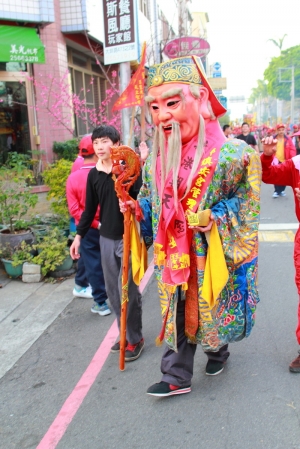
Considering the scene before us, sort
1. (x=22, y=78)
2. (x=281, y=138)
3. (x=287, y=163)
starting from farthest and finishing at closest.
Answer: (x=22, y=78)
(x=281, y=138)
(x=287, y=163)

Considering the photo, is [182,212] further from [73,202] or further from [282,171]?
[73,202]

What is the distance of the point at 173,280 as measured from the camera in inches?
104

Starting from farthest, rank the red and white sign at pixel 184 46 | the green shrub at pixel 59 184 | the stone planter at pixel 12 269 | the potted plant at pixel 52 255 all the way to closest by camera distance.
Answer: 1. the red and white sign at pixel 184 46
2. the green shrub at pixel 59 184
3. the stone planter at pixel 12 269
4. the potted plant at pixel 52 255

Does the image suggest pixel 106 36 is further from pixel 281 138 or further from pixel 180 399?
pixel 180 399

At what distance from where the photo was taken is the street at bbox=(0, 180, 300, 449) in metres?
2.51

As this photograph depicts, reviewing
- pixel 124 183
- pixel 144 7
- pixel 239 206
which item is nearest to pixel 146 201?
pixel 124 183

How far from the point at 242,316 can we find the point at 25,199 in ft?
12.0

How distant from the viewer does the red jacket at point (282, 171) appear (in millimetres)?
3025

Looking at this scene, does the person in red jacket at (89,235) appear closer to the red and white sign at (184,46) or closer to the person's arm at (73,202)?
the person's arm at (73,202)

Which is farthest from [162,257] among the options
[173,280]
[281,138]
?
[281,138]

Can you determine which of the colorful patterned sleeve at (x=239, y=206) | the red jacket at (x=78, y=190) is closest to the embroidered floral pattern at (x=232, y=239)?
the colorful patterned sleeve at (x=239, y=206)

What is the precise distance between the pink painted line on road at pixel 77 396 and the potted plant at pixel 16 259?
1.76 metres

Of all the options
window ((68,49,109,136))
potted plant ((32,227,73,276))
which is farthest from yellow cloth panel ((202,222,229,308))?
window ((68,49,109,136))

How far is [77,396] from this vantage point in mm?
2969
